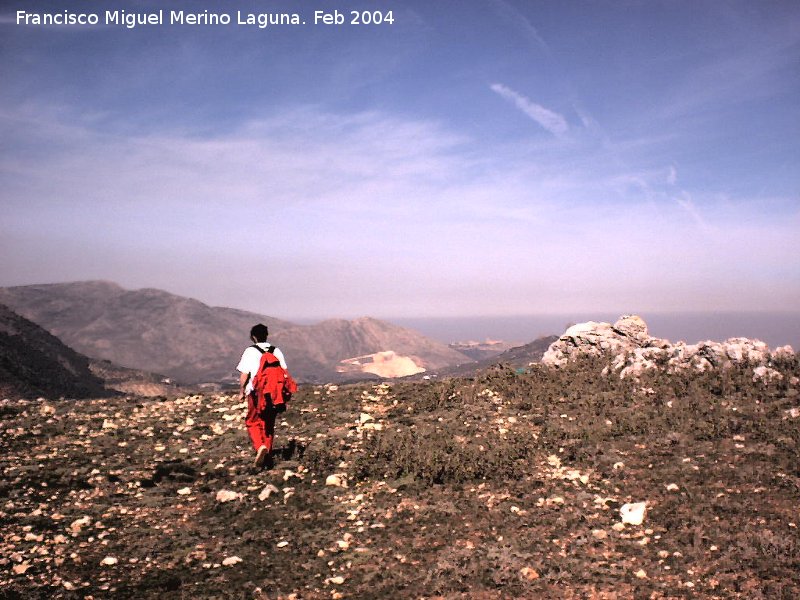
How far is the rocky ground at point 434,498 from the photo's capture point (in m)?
6.20

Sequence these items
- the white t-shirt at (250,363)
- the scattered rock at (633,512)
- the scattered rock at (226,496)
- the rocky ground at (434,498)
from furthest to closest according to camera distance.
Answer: the white t-shirt at (250,363), the scattered rock at (226,496), the scattered rock at (633,512), the rocky ground at (434,498)

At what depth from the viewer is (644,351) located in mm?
14828

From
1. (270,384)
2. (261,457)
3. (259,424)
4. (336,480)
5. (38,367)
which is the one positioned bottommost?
(38,367)

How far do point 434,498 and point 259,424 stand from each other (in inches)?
154

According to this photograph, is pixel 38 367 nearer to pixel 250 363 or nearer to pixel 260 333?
pixel 260 333

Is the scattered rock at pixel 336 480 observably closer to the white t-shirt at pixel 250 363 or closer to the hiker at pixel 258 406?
the hiker at pixel 258 406

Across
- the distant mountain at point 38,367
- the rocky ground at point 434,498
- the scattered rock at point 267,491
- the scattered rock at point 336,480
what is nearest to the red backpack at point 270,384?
the rocky ground at point 434,498

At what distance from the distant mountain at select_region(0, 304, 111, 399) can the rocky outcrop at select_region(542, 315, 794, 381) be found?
65468 mm

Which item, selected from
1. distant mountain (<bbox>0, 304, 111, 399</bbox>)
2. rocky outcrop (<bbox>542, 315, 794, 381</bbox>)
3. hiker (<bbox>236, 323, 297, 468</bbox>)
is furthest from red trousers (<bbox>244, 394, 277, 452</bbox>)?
distant mountain (<bbox>0, 304, 111, 399</bbox>)

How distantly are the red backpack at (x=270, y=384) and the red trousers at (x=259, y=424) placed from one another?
0.13 meters

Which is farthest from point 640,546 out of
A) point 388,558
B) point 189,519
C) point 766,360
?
point 766,360

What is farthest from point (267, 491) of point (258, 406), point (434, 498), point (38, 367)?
point (38, 367)

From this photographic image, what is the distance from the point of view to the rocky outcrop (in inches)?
528

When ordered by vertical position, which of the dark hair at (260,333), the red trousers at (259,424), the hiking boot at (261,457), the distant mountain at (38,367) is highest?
the dark hair at (260,333)
